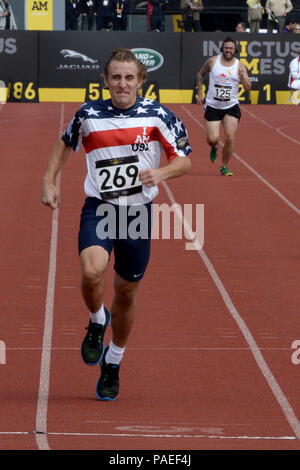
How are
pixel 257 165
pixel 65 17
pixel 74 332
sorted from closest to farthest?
1. pixel 74 332
2. pixel 257 165
3. pixel 65 17

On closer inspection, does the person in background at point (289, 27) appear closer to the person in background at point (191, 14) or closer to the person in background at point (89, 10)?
the person in background at point (191, 14)

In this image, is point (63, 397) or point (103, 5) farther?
point (103, 5)

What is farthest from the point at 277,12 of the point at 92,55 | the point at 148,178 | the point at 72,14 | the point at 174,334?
the point at 148,178

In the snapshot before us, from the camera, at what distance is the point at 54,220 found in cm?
1420

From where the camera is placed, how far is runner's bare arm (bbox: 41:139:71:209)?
21.7 ft

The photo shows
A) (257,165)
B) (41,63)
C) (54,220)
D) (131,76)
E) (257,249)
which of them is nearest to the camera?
(131,76)

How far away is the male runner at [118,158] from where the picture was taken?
267 inches

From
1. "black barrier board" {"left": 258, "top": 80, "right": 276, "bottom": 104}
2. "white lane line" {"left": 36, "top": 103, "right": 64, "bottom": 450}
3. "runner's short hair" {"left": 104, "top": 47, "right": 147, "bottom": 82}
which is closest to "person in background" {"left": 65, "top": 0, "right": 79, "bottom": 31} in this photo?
"black barrier board" {"left": 258, "top": 80, "right": 276, "bottom": 104}

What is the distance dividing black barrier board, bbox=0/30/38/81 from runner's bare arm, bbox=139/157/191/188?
24128 millimetres

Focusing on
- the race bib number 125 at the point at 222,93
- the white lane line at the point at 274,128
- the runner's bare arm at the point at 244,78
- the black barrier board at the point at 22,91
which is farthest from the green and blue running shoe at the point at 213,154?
the black barrier board at the point at 22,91
